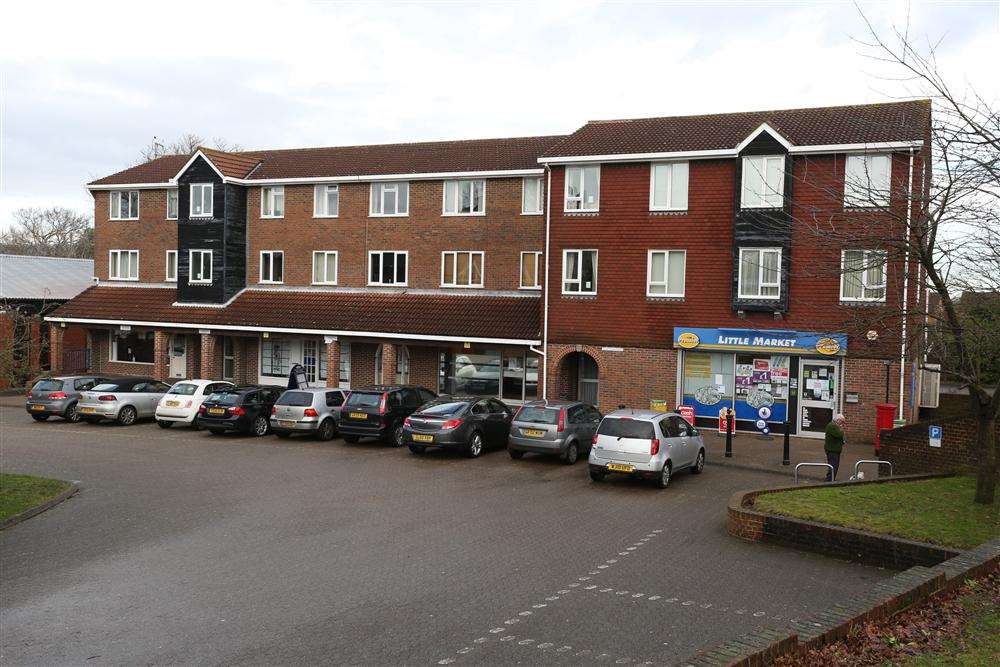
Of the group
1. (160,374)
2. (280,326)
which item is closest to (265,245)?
(280,326)

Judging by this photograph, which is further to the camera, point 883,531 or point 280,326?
point 280,326

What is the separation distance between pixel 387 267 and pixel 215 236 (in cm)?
767

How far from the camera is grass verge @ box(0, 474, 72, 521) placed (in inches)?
598

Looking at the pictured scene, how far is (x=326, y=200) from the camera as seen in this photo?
33938mm

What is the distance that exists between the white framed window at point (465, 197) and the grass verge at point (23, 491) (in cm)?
1746


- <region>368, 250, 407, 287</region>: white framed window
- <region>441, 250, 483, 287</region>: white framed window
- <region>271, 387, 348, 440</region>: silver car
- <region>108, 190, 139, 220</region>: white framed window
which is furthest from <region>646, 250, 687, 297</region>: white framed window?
<region>108, 190, 139, 220</region>: white framed window

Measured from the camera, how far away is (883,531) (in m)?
12.1

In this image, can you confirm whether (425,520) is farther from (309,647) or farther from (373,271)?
(373,271)

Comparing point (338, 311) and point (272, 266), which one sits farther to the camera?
point (272, 266)

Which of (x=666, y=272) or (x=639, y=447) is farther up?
(x=666, y=272)

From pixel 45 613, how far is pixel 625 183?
66.4 feet

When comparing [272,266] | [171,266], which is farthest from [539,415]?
[171,266]

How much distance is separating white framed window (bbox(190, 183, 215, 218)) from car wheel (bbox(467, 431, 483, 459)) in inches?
750

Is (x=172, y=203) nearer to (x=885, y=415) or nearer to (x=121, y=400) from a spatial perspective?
(x=121, y=400)
